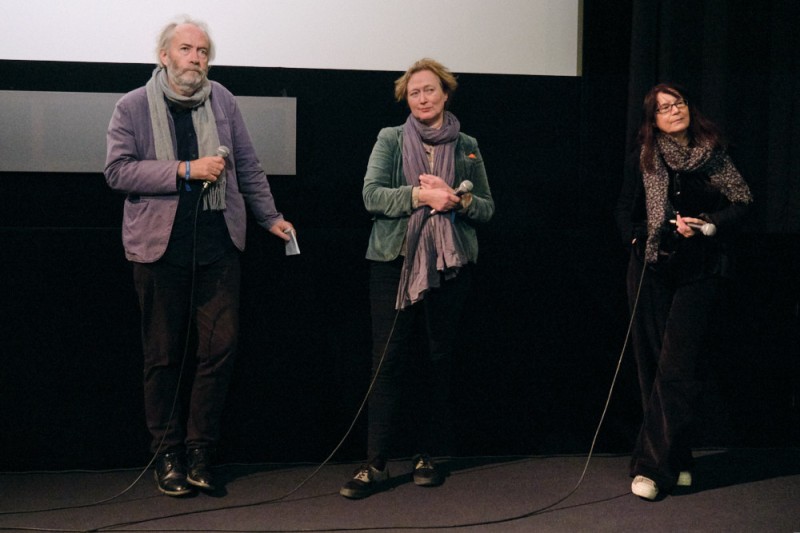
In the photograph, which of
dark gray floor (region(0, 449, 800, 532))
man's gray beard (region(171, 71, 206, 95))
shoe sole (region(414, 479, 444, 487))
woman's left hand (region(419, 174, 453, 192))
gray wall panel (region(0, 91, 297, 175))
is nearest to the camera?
dark gray floor (region(0, 449, 800, 532))

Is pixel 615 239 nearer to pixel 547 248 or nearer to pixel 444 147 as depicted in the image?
pixel 547 248

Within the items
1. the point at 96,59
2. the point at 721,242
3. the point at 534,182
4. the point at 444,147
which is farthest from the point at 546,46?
the point at 96,59

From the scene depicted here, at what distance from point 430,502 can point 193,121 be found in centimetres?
143

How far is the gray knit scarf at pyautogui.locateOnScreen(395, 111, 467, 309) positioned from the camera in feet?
9.56

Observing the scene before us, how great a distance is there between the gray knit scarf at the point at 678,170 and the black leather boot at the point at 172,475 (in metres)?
1.66

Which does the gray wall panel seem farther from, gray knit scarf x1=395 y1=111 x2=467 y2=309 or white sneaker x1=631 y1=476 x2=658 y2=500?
white sneaker x1=631 y1=476 x2=658 y2=500

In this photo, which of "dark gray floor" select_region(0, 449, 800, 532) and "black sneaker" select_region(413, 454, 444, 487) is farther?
"black sneaker" select_region(413, 454, 444, 487)

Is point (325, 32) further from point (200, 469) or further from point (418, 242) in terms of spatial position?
point (200, 469)

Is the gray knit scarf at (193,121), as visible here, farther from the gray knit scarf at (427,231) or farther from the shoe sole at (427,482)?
the shoe sole at (427,482)

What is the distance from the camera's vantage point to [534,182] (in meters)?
3.53

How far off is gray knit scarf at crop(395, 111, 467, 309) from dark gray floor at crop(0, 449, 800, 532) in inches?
26.4

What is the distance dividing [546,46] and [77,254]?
6.20 feet

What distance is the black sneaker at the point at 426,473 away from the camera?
3078mm

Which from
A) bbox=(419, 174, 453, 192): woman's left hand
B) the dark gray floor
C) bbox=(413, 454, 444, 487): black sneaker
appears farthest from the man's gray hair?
bbox=(413, 454, 444, 487): black sneaker
